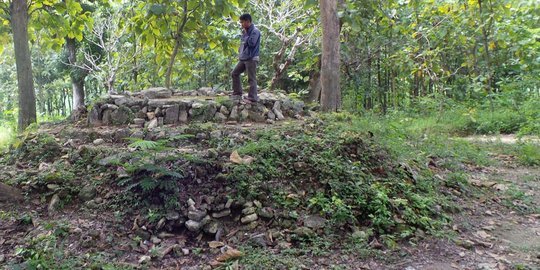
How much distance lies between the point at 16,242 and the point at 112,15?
1172 centimetres

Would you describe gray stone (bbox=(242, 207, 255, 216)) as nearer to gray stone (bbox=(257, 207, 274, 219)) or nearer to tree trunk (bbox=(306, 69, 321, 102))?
gray stone (bbox=(257, 207, 274, 219))

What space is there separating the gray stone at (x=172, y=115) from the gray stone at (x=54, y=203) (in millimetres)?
2406

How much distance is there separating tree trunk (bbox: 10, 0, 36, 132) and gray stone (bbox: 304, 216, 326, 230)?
4.82 m

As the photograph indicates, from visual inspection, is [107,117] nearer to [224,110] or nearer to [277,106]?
[224,110]

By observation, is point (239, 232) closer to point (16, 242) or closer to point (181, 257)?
point (181, 257)

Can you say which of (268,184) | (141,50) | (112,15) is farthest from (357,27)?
(112,15)

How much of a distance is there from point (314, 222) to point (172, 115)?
3269mm

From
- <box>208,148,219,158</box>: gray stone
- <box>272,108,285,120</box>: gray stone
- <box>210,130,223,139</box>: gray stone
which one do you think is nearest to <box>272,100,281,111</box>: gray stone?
<box>272,108,285,120</box>: gray stone

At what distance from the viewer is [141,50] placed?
1203cm

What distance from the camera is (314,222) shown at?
3789mm

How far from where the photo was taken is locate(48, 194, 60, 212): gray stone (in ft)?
12.7

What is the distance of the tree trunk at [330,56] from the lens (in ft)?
24.0

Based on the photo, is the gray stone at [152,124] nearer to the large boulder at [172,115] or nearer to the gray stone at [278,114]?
the large boulder at [172,115]

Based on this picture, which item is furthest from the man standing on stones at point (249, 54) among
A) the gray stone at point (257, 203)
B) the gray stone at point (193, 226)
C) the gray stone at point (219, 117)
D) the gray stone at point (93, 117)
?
the gray stone at point (193, 226)
